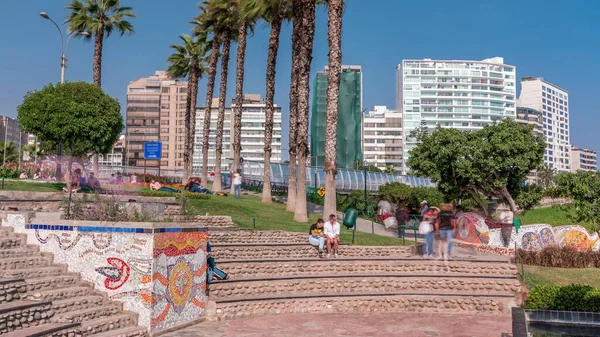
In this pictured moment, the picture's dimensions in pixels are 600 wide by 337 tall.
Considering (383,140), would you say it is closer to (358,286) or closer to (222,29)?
(222,29)

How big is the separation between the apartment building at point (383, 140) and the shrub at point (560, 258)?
488ft

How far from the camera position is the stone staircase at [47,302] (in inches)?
389

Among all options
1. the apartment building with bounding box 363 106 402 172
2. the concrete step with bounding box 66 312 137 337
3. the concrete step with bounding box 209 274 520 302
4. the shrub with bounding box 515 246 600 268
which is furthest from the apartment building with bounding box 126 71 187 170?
the concrete step with bounding box 66 312 137 337

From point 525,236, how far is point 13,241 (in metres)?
21.9

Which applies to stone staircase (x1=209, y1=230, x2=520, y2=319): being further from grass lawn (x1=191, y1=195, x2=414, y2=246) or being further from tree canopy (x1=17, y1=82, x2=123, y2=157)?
tree canopy (x1=17, y1=82, x2=123, y2=157)

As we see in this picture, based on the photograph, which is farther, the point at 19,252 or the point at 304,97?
the point at 304,97

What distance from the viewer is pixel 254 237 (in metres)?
19.0

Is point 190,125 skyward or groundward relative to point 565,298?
skyward

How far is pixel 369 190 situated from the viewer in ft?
175

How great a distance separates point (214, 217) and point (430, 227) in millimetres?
8013

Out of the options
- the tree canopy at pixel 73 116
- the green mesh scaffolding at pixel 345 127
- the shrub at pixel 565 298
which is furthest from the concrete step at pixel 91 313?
the green mesh scaffolding at pixel 345 127

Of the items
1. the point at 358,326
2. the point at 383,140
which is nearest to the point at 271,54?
the point at 358,326

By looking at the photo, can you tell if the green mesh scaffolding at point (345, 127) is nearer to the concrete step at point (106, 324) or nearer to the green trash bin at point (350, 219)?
the green trash bin at point (350, 219)

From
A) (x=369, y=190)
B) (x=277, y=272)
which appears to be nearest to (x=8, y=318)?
(x=277, y=272)
